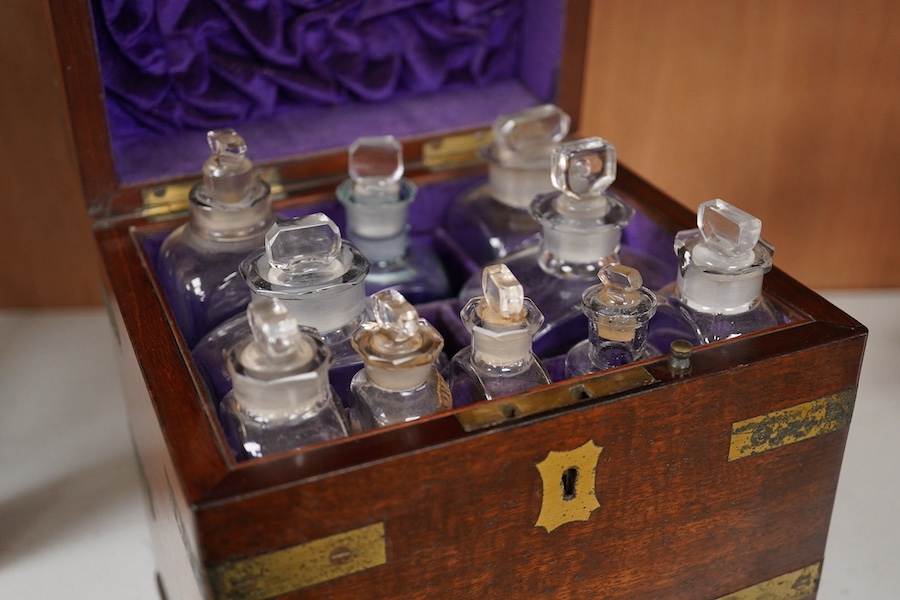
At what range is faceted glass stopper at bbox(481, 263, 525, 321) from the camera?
2.71 ft

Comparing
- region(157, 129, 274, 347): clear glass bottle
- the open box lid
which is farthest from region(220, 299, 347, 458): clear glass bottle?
the open box lid

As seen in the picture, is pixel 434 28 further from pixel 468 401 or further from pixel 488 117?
pixel 468 401

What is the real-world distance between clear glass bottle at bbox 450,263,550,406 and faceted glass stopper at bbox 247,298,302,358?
159mm

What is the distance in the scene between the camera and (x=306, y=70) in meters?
1.38

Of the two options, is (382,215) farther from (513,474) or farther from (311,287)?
(513,474)

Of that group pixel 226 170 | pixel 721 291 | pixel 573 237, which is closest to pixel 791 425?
pixel 721 291

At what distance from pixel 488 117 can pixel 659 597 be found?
26.3 inches

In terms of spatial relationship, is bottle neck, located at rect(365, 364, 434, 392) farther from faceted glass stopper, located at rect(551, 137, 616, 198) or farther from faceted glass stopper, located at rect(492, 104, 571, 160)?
faceted glass stopper, located at rect(492, 104, 571, 160)

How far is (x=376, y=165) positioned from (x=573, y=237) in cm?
25

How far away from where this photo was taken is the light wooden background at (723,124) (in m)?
1.57

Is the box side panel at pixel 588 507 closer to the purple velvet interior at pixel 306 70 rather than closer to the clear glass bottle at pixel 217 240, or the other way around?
the clear glass bottle at pixel 217 240

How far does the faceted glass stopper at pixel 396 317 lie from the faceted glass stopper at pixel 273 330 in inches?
3.0

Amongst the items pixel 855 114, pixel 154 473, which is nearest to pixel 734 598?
pixel 154 473

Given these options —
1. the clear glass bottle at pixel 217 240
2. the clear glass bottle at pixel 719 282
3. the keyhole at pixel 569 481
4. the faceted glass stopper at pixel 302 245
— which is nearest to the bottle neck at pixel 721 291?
the clear glass bottle at pixel 719 282
